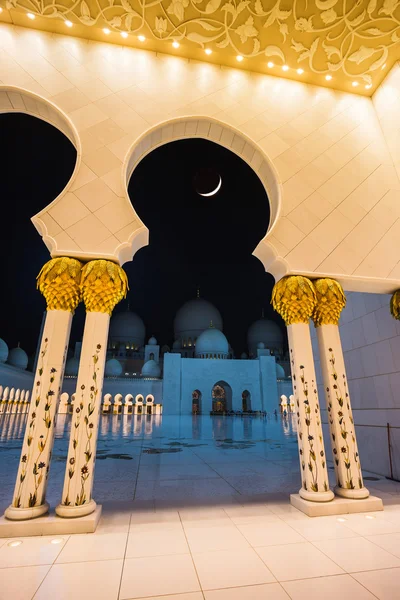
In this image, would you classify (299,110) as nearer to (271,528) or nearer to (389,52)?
(389,52)

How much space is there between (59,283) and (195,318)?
2909 centimetres

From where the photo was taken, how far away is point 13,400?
972 inches

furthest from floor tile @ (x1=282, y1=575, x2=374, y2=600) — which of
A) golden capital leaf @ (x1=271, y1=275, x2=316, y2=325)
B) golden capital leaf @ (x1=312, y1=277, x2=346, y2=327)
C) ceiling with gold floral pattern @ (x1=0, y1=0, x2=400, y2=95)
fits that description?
ceiling with gold floral pattern @ (x1=0, y1=0, x2=400, y2=95)

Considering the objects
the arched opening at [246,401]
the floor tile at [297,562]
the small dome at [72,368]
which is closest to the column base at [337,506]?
the floor tile at [297,562]

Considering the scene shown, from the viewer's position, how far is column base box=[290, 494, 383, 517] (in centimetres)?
353

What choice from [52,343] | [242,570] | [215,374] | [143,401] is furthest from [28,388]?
[242,570]

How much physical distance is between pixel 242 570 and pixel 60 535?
1.81 metres

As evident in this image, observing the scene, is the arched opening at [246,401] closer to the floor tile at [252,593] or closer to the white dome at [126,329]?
the white dome at [126,329]

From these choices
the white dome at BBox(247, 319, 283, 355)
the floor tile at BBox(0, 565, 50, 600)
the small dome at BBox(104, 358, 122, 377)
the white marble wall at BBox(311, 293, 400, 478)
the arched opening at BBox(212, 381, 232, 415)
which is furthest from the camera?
the white dome at BBox(247, 319, 283, 355)

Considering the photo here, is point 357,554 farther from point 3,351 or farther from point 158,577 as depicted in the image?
point 3,351

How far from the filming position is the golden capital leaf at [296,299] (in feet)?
13.8

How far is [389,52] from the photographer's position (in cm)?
474

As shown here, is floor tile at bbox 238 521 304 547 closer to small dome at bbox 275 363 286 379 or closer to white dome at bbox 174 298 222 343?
white dome at bbox 174 298 222 343

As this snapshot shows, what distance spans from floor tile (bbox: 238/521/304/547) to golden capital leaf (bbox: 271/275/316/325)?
2.39 m
